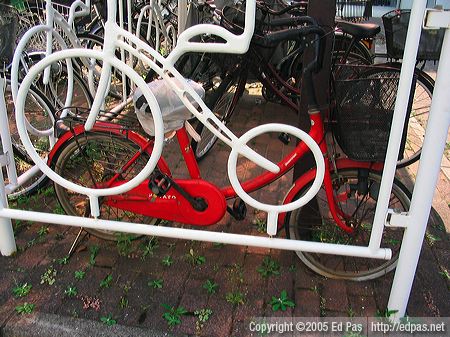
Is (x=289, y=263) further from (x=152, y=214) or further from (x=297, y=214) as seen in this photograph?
(x=152, y=214)

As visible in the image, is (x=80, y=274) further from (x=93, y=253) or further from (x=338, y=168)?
(x=338, y=168)

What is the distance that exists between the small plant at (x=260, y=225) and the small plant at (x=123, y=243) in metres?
0.88

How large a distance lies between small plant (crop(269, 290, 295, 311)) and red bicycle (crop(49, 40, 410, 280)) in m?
0.28

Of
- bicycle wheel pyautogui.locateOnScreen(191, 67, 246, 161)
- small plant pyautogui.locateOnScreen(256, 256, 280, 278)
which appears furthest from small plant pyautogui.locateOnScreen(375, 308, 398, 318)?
bicycle wheel pyautogui.locateOnScreen(191, 67, 246, 161)

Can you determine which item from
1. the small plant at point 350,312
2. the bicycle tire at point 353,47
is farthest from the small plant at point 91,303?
the bicycle tire at point 353,47

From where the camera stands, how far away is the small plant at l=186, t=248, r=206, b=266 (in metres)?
2.87

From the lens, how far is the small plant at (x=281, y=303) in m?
2.55

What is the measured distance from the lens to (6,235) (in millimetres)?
2828

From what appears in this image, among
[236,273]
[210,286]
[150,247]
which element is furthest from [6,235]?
[236,273]

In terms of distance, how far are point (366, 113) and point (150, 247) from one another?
1574 millimetres

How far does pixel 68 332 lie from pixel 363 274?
66.1 inches

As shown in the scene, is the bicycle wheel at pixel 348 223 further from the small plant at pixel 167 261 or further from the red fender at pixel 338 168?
the small plant at pixel 167 261

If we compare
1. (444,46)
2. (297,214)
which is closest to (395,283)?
(297,214)

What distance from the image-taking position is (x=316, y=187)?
222 cm
